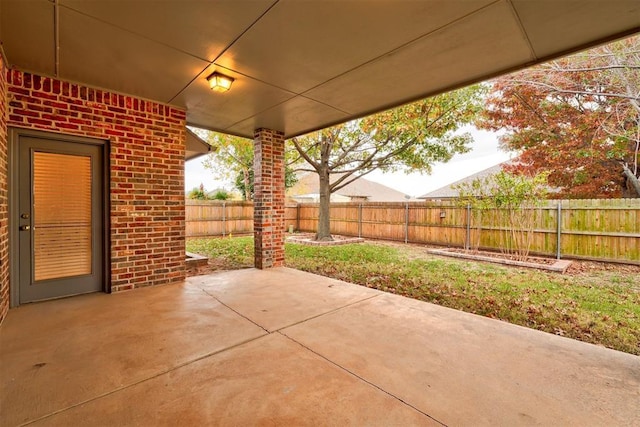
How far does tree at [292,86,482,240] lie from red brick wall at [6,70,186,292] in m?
5.06

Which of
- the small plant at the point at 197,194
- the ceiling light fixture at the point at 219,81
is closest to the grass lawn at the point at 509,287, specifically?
the ceiling light fixture at the point at 219,81

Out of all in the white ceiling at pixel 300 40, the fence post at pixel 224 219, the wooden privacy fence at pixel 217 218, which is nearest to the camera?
the white ceiling at pixel 300 40

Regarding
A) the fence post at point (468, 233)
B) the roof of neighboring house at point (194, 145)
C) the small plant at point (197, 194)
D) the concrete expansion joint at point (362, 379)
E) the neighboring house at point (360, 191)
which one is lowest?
the concrete expansion joint at point (362, 379)

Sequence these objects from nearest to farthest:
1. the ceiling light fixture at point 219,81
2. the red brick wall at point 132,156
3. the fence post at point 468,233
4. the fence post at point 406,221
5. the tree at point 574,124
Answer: the ceiling light fixture at point 219,81, the red brick wall at point 132,156, the tree at point 574,124, the fence post at point 468,233, the fence post at point 406,221

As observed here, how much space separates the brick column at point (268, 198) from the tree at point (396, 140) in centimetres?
350

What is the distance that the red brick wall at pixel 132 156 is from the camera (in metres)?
3.26

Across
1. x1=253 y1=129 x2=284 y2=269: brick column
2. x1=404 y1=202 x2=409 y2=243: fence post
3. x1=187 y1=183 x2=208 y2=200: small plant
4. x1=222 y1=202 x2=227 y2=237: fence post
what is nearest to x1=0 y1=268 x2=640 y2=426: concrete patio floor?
x1=253 y1=129 x2=284 y2=269: brick column

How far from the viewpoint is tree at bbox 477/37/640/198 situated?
7469mm

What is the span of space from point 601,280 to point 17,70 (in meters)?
8.85

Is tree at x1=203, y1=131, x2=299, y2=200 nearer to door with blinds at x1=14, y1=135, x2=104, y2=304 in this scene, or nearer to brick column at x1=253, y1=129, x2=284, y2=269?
brick column at x1=253, y1=129, x2=284, y2=269

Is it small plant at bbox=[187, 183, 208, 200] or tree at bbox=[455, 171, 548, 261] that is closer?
tree at bbox=[455, 171, 548, 261]

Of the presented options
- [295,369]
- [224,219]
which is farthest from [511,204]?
[224,219]

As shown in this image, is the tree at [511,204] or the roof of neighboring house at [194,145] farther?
the tree at [511,204]

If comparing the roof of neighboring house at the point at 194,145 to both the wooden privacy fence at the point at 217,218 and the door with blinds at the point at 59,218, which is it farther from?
the wooden privacy fence at the point at 217,218
